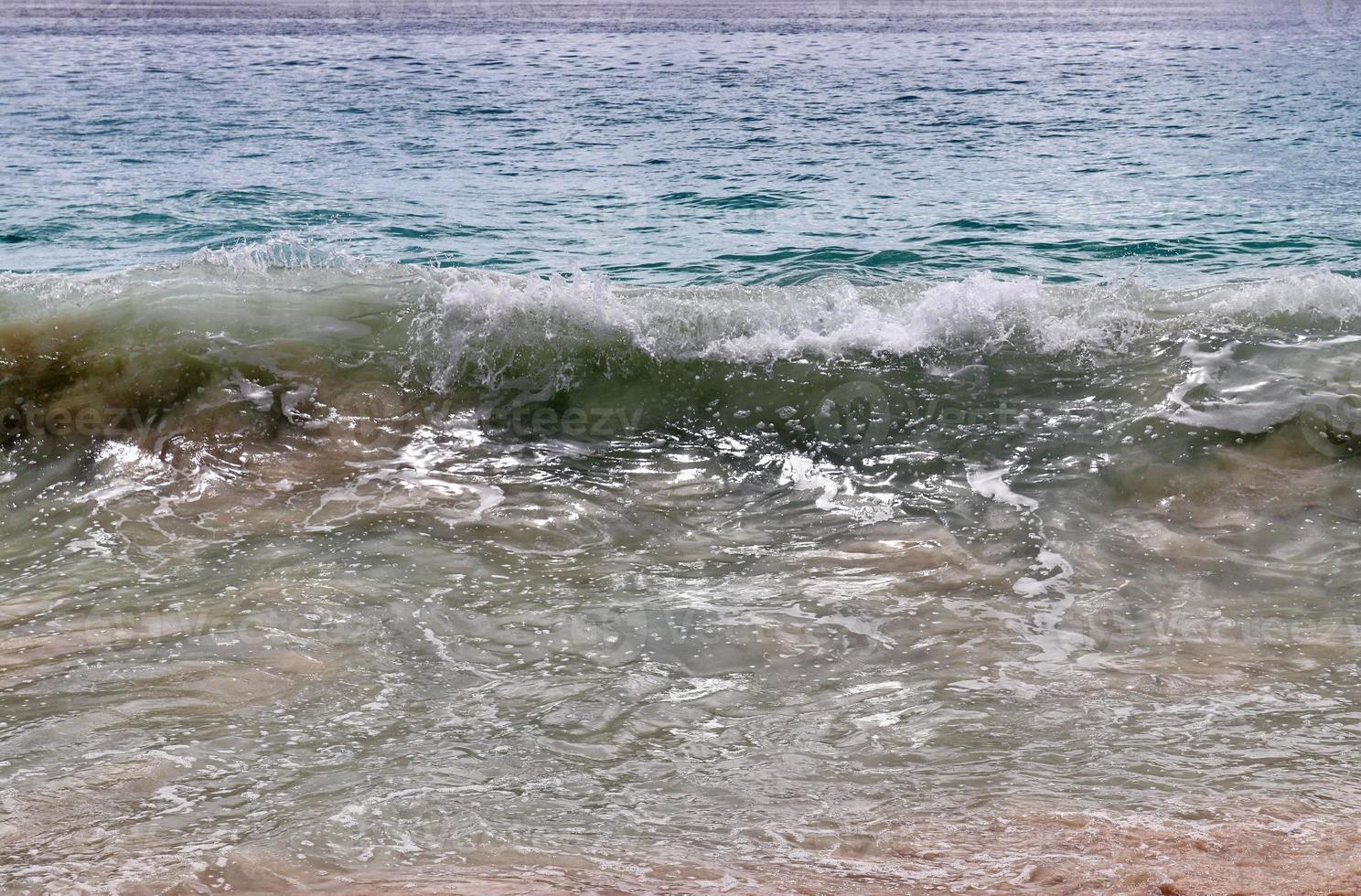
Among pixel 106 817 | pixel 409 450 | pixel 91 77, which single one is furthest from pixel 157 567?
pixel 91 77

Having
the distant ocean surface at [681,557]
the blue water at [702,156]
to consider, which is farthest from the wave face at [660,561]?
the blue water at [702,156]

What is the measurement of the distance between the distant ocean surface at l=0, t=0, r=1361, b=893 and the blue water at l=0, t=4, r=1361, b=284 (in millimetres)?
176

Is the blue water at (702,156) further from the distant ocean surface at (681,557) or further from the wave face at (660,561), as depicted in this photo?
the wave face at (660,561)

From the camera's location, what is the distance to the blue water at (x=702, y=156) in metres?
9.58

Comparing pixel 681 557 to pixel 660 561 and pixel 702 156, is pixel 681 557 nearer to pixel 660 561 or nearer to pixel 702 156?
pixel 660 561

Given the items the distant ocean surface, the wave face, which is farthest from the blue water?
the wave face

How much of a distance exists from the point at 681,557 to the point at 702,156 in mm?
10528

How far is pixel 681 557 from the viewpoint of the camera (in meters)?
4.03

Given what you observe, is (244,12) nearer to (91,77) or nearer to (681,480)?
(91,77)

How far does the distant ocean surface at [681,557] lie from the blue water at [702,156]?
0.18m

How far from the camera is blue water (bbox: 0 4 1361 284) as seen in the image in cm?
958

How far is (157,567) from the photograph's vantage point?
12.9 ft

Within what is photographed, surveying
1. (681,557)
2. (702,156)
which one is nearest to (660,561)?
(681,557)

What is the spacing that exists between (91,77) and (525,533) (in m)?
21.0
